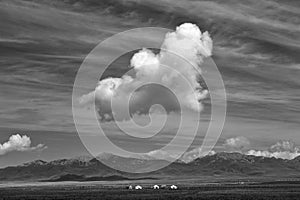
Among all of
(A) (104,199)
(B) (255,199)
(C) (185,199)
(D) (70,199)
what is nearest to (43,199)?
(D) (70,199)

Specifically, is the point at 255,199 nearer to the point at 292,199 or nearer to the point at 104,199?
the point at 292,199

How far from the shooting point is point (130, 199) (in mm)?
118312

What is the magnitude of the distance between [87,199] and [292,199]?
170 feet

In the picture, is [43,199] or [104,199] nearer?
[104,199]

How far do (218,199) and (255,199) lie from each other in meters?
8.75

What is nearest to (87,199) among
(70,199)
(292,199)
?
(70,199)

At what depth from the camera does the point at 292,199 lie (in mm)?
106312

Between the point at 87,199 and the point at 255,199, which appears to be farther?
the point at 87,199

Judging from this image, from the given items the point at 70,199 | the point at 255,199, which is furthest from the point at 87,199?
the point at 255,199

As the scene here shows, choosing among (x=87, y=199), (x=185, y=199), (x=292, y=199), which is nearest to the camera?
(x=292, y=199)

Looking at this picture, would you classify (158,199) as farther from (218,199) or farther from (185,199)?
(218,199)

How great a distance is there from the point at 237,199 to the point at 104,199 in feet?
111

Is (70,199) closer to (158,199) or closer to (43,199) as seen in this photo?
(43,199)

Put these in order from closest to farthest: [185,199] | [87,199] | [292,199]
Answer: [292,199], [185,199], [87,199]
